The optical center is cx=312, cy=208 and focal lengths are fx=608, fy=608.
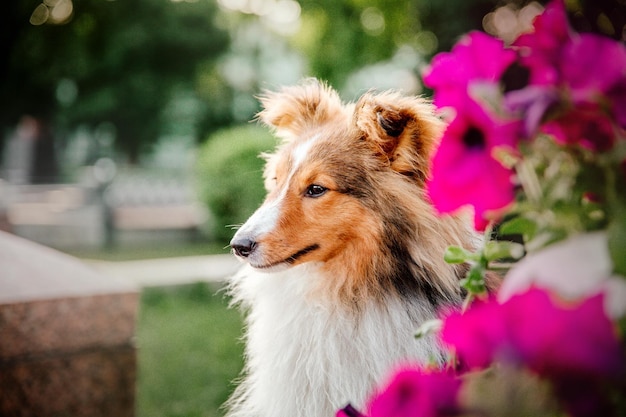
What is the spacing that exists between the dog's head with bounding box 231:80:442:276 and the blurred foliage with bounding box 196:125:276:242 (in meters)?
7.95

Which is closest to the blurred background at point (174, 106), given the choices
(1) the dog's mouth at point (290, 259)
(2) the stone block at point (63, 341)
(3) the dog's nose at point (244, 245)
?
(1) the dog's mouth at point (290, 259)

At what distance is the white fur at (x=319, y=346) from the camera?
7.10 ft

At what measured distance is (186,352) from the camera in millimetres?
5781

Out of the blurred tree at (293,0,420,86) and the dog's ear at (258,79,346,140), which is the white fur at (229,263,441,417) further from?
the blurred tree at (293,0,420,86)

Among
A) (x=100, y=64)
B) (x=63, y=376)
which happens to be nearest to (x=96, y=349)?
(x=63, y=376)

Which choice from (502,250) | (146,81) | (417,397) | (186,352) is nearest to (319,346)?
(502,250)

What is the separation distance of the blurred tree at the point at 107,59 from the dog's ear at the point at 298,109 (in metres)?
25.4

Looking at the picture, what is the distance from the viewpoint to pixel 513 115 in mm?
697

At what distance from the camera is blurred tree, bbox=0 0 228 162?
25766 mm

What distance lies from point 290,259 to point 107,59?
2642 cm

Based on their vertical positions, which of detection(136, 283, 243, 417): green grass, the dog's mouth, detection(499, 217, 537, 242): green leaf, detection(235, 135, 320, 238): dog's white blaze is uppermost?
detection(499, 217, 537, 242): green leaf

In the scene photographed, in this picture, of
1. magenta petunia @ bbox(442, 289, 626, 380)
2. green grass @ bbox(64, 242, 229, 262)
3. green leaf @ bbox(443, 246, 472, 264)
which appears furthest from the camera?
green grass @ bbox(64, 242, 229, 262)

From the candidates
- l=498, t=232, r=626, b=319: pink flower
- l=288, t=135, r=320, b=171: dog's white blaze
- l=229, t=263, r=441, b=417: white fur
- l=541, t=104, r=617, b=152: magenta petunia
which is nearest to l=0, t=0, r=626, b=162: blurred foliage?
l=288, t=135, r=320, b=171: dog's white blaze

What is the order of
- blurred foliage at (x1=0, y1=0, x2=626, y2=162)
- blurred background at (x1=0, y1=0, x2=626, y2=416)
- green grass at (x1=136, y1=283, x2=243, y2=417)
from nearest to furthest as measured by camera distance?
green grass at (x1=136, y1=283, x2=243, y2=417), blurred background at (x1=0, y1=0, x2=626, y2=416), blurred foliage at (x1=0, y1=0, x2=626, y2=162)
